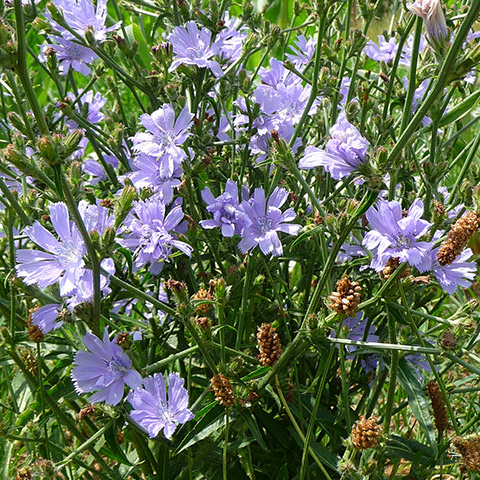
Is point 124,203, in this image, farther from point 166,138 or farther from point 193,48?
point 193,48

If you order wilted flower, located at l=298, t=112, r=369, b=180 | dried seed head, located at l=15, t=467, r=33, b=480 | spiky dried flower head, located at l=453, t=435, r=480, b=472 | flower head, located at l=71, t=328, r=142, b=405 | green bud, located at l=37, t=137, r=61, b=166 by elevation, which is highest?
green bud, located at l=37, t=137, r=61, b=166

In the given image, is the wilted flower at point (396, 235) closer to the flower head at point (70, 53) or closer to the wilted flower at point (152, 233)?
the wilted flower at point (152, 233)

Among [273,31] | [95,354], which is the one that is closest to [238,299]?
[95,354]

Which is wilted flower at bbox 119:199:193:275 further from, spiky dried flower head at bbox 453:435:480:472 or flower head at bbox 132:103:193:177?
spiky dried flower head at bbox 453:435:480:472

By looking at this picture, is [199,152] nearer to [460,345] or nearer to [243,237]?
[243,237]

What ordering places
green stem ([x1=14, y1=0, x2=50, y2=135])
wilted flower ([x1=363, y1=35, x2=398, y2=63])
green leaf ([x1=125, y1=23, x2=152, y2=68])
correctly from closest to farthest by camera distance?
green stem ([x1=14, y1=0, x2=50, y2=135]) → wilted flower ([x1=363, y1=35, x2=398, y2=63]) → green leaf ([x1=125, y1=23, x2=152, y2=68])

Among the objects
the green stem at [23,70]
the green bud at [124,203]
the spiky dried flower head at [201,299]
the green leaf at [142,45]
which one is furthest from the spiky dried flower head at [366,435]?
the green leaf at [142,45]

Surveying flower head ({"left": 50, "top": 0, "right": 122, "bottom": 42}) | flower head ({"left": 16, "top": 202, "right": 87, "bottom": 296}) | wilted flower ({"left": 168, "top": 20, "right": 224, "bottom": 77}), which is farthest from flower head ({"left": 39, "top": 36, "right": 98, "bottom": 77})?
flower head ({"left": 16, "top": 202, "right": 87, "bottom": 296})
